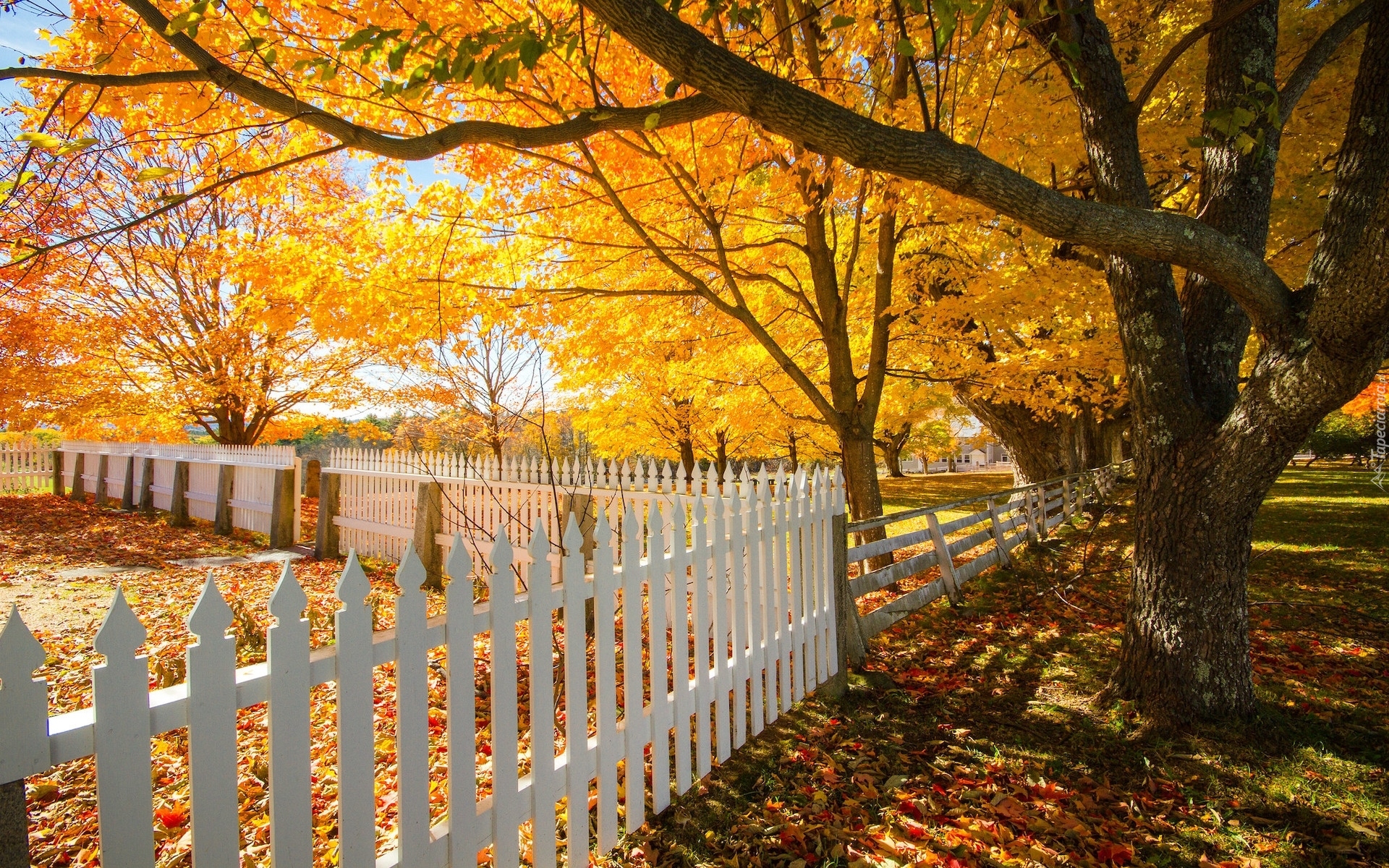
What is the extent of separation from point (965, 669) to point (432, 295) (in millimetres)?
5819

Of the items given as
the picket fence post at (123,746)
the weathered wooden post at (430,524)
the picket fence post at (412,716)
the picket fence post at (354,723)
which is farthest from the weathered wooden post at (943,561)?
the picket fence post at (123,746)

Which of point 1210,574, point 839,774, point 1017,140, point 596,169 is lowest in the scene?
point 839,774

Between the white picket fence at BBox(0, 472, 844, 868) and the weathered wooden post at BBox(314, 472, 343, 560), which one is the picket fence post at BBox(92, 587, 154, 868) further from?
the weathered wooden post at BBox(314, 472, 343, 560)

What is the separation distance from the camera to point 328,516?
9.62m

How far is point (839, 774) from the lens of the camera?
3555 millimetres

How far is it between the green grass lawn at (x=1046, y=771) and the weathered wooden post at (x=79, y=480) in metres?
20.4

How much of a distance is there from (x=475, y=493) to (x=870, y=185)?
567 centimetres

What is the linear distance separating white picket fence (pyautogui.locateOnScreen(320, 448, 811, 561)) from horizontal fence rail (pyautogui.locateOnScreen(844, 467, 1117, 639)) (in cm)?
158

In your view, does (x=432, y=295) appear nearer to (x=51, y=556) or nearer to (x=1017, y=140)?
(x=1017, y=140)

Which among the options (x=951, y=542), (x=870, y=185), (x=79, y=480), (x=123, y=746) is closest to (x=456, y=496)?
(x=870, y=185)

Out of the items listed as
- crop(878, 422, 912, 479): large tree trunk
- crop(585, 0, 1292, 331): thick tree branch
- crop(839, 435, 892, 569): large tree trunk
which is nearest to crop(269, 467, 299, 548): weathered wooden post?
crop(839, 435, 892, 569): large tree trunk

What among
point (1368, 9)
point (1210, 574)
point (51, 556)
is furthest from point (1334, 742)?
point (51, 556)

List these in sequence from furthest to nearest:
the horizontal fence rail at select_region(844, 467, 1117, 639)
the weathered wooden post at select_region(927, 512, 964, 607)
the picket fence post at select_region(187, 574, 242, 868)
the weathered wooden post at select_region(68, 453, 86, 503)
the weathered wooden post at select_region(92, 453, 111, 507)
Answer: the weathered wooden post at select_region(68, 453, 86, 503), the weathered wooden post at select_region(92, 453, 111, 507), the weathered wooden post at select_region(927, 512, 964, 607), the horizontal fence rail at select_region(844, 467, 1117, 639), the picket fence post at select_region(187, 574, 242, 868)

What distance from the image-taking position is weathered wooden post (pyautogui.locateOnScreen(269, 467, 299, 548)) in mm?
10102
